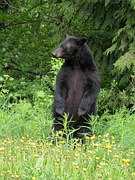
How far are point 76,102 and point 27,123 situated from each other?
0.78 meters

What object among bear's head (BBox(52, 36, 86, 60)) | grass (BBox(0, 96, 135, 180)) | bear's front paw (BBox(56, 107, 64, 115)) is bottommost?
grass (BBox(0, 96, 135, 180))

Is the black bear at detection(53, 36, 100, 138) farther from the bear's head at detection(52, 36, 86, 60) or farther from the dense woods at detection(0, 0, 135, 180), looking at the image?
the dense woods at detection(0, 0, 135, 180)

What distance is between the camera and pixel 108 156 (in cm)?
497

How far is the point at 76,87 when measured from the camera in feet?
22.2

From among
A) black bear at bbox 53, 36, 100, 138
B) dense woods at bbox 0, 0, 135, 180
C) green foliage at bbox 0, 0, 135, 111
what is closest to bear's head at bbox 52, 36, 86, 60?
black bear at bbox 53, 36, 100, 138

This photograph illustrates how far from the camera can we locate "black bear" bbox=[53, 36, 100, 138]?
668 cm

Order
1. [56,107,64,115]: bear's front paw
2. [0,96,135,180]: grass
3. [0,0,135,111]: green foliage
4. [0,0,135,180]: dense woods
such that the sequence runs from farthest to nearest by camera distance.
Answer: [0,0,135,111]: green foliage
[56,107,64,115]: bear's front paw
[0,0,135,180]: dense woods
[0,96,135,180]: grass

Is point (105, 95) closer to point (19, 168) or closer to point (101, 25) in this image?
point (101, 25)

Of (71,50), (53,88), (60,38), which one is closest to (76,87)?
(71,50)

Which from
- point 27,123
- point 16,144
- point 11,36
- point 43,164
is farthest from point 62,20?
point 43,164

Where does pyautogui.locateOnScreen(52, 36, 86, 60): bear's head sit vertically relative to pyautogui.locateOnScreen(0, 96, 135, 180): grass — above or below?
above

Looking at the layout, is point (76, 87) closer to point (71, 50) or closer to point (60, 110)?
point (60, 110)

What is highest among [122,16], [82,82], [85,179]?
[122,16]

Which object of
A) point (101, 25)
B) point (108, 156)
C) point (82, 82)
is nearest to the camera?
point (108, 156)
